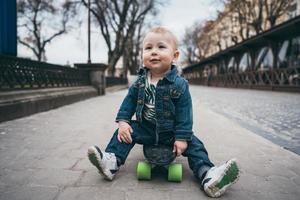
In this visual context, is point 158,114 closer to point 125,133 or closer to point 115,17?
point 125,133

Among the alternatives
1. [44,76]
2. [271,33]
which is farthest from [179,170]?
[271,33]

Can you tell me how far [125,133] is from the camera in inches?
97.1

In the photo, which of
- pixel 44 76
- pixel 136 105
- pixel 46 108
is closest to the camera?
pixel 136 105

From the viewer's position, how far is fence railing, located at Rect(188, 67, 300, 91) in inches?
667

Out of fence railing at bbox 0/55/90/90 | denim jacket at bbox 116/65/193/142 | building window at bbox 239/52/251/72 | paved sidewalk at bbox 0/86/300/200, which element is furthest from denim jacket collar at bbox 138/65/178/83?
building window at bbox 239/52/251/72

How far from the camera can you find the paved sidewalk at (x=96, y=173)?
2.12 m

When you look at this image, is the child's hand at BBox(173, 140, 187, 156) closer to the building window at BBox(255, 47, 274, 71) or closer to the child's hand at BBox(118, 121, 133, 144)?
the child's hand at BBox(118, 121, 133, 144)

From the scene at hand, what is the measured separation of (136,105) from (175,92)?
16.6 inches

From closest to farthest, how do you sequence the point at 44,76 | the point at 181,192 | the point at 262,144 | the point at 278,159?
the point at 181,192, the point at 278,159, the point at 262,144, the point at 44,76

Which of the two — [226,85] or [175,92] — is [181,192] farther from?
[226,85]

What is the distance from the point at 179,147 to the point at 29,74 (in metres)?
5.44

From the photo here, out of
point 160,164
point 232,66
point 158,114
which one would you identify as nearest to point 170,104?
point 158,114

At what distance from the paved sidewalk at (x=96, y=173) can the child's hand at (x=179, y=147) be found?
0.80ft

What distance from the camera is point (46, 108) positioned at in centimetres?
714
